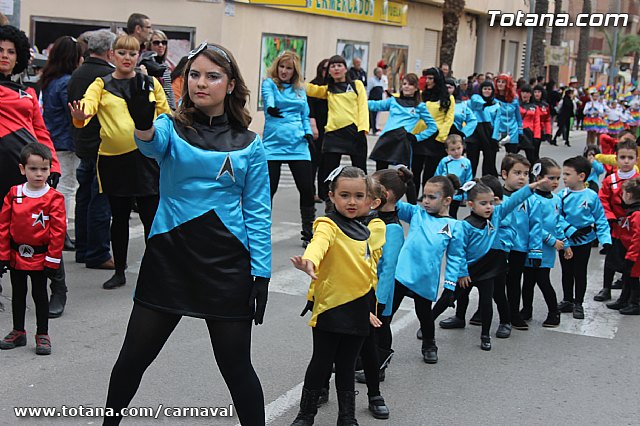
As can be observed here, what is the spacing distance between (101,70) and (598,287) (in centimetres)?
521

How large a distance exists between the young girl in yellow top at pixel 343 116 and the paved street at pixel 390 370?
3205mm

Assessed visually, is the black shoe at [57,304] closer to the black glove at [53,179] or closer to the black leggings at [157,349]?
the black glove at [53,179]

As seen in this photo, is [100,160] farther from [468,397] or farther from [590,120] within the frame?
[590,120]

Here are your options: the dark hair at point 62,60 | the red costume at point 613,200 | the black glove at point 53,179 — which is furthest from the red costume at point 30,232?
the red costume at point 613,200

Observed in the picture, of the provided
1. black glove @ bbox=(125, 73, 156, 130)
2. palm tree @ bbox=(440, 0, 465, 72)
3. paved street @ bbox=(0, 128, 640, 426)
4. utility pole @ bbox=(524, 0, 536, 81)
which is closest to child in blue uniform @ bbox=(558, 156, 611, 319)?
paved street @ bbox=(0, 128, 640, 426)

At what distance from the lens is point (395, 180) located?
19.4 ft

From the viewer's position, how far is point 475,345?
714 centimetres

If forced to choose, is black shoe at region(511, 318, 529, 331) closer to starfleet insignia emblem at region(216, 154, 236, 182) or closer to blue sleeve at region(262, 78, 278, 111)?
blue sleeve at region(262, 78, 278, 111)

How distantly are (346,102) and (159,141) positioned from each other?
7.13 metres

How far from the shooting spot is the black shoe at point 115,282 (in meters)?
7.95

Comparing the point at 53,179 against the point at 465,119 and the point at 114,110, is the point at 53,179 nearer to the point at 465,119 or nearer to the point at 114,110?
the point at 114,110

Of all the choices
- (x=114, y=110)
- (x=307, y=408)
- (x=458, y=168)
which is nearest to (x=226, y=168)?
(x=307, y=408)

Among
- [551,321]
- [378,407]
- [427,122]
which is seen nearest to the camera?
[378,407]

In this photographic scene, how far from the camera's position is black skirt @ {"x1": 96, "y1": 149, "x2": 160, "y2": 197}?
7.75 metres
